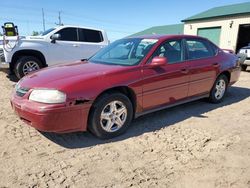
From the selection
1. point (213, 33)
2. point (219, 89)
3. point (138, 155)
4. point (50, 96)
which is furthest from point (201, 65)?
point (213, 33)

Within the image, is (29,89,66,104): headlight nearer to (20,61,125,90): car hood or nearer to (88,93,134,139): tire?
(20,61,125,90): car hood

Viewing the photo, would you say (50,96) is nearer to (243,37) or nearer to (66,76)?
(66,76)

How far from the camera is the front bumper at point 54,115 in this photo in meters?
3.28

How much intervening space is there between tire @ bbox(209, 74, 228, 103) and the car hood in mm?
2697

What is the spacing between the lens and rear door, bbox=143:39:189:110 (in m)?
4.16

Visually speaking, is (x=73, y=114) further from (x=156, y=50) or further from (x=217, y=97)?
(x=217, y=97)

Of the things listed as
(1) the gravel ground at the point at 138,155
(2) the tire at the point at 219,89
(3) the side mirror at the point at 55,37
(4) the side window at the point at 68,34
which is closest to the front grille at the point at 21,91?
(1) the gravel ground at the point at 138,155

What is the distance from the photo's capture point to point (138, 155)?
3.39 metres

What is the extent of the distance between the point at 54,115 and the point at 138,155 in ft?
4.06

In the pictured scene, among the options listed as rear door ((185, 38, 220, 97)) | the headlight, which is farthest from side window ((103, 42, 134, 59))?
the headlight

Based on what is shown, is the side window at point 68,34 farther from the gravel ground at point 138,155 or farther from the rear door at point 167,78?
the rear door at point 167,78

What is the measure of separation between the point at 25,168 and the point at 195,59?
144 inches

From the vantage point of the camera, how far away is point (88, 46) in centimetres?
887

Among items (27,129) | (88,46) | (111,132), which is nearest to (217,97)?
(111,132)
